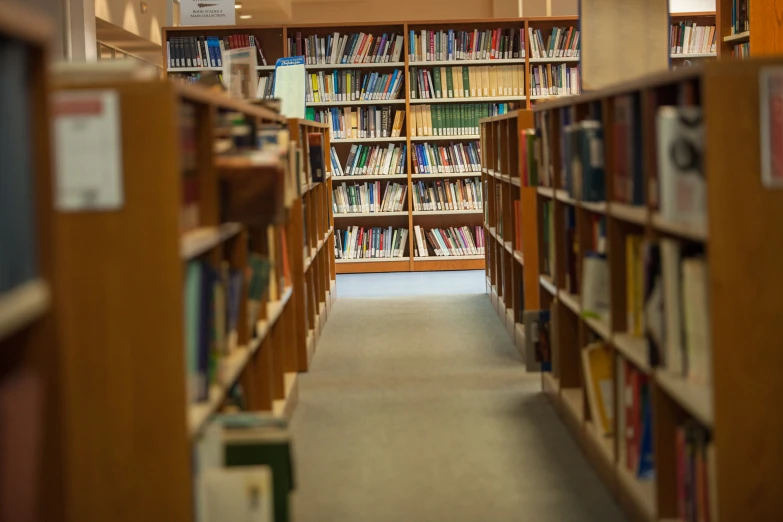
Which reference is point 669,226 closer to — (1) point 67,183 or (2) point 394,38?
(1) point 67,183

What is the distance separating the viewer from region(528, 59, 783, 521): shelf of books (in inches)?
85.4

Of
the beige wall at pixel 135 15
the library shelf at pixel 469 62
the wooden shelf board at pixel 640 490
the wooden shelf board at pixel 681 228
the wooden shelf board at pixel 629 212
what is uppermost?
the beige wall at pixel 135 15

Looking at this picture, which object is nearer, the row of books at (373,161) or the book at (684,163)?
the book at (684,163)

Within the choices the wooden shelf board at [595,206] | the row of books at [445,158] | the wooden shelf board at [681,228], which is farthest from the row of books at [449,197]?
the wooden shelf board at [681,228]

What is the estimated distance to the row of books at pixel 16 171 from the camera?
4.51ft

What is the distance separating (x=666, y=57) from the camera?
491 cm

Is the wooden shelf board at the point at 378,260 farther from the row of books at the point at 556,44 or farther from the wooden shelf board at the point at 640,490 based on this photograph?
the wooden shelf board at the point at 640,490

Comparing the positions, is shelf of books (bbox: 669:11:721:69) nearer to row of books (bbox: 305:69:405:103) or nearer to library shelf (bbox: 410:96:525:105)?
library shelf (bbox: 410:96:525:105)

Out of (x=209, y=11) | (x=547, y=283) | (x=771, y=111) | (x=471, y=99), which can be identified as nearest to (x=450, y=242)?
(x=471, y=99)

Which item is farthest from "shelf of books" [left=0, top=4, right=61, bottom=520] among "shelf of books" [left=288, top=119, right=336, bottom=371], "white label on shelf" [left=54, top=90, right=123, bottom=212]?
"shelf of books" [left=288, top=119, right=336, bottom=371]

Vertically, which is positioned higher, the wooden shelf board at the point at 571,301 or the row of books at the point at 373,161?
the row of books at the point at 373,161

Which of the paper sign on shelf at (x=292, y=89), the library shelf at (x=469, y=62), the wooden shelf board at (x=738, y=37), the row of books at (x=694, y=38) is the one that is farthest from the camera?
the row of books at (x=694, y=38)

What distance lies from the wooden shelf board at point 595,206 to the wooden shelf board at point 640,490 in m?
0.84

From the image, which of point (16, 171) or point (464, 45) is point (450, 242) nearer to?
point (464, 45)
